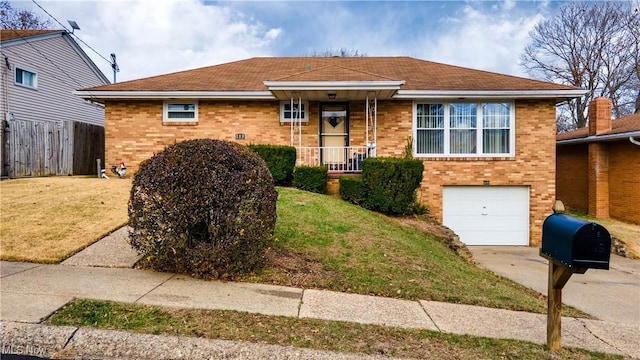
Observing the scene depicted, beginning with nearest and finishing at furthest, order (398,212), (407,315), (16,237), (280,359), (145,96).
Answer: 1. (280,359)
2. (407,315)
3. (16,237)
4. (398,212)
5. (145,96)

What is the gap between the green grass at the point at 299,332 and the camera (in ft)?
11.0

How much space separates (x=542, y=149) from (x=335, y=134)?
7005 millimetres

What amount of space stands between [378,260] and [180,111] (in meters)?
9.61

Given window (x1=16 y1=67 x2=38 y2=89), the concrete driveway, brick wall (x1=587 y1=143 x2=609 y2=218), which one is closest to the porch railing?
the concrete driveway

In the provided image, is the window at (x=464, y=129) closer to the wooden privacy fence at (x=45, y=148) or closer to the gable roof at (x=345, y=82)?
the gable roof at (x=345, y=82)

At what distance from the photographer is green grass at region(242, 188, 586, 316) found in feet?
17.0

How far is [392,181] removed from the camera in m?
10.7

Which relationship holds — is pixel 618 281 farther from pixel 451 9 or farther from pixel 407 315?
pixel 451 9

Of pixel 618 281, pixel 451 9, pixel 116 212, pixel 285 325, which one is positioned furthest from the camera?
pixel 451 9

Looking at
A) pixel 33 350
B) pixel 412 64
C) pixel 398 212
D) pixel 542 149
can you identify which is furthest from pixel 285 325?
pixel 412 64

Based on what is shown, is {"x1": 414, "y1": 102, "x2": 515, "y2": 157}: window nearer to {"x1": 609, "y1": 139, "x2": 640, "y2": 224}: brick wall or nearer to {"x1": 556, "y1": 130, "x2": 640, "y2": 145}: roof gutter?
{"x1": 556, "y1": 130, "x2": 640, "y2": 145}: roof gutter

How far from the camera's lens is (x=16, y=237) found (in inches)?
245

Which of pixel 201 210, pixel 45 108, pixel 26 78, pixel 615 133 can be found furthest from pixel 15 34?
pixel 615 133

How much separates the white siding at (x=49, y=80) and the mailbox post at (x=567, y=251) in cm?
2009
